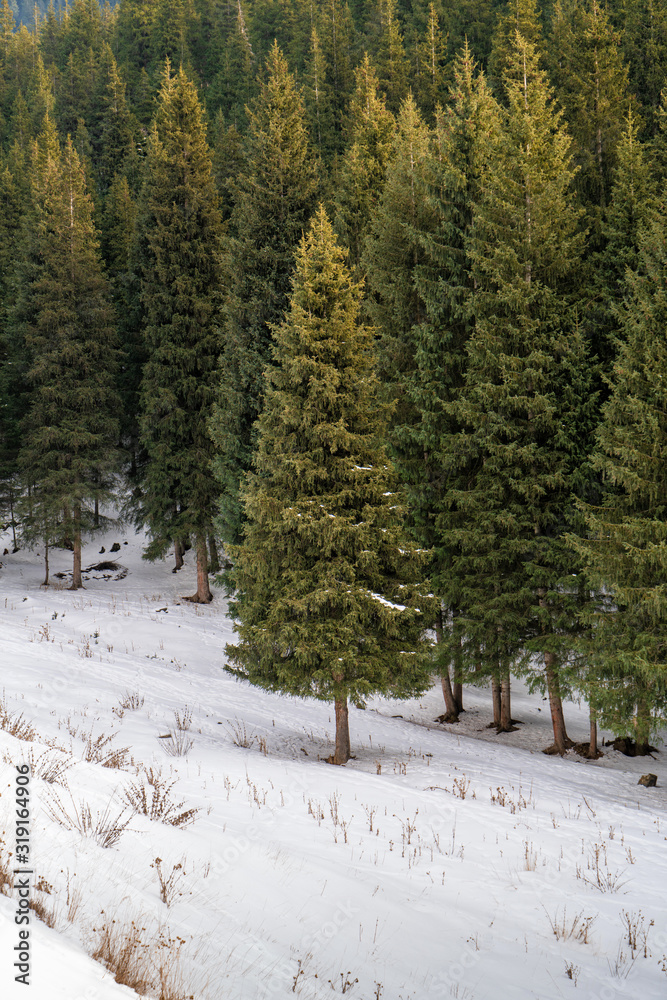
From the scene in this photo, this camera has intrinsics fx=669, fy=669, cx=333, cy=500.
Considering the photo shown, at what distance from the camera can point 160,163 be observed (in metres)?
25.5

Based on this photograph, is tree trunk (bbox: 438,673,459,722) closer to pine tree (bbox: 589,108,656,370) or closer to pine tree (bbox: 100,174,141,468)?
pine tree (bbox: 589,108,656,370)

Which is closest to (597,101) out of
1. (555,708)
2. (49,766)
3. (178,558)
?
(555,708)

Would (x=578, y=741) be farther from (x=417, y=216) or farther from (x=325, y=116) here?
(x=325, y=116)

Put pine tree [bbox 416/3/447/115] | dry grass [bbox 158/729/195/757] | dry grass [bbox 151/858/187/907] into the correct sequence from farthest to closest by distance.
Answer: pine tree [bbox 416/3/447/115]
dry grass [bbox 158/729/195/757]
dry grass [bbox 151/858/187/907]

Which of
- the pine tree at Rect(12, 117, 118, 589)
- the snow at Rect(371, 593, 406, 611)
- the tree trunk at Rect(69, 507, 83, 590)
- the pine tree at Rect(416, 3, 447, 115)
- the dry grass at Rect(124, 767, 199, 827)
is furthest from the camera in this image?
the pine tree at Rect(416, 3, 447, 115)

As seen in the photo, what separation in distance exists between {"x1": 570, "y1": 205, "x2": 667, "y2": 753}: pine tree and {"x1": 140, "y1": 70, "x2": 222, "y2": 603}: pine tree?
15.5 metres

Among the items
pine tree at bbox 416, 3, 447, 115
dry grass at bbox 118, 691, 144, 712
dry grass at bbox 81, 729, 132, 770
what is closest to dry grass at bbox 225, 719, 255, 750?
dry grass at bbox 118, 691, 144, 712

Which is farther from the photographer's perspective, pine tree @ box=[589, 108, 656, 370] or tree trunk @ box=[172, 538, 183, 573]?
tree trunk @ box=[172, 538, 183, 573]

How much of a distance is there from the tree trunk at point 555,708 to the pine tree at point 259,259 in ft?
29.8

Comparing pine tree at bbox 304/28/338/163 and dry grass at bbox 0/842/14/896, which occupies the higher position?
pine tree at bbox 304/28/338/163

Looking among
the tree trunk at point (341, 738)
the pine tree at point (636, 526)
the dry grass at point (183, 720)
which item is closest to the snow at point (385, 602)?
the tree trunk at point (341, 738)

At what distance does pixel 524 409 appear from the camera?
47.9ft

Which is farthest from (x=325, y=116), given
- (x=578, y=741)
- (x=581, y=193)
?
(x=578, y=741)

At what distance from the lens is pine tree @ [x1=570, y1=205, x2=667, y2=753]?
11922mm
